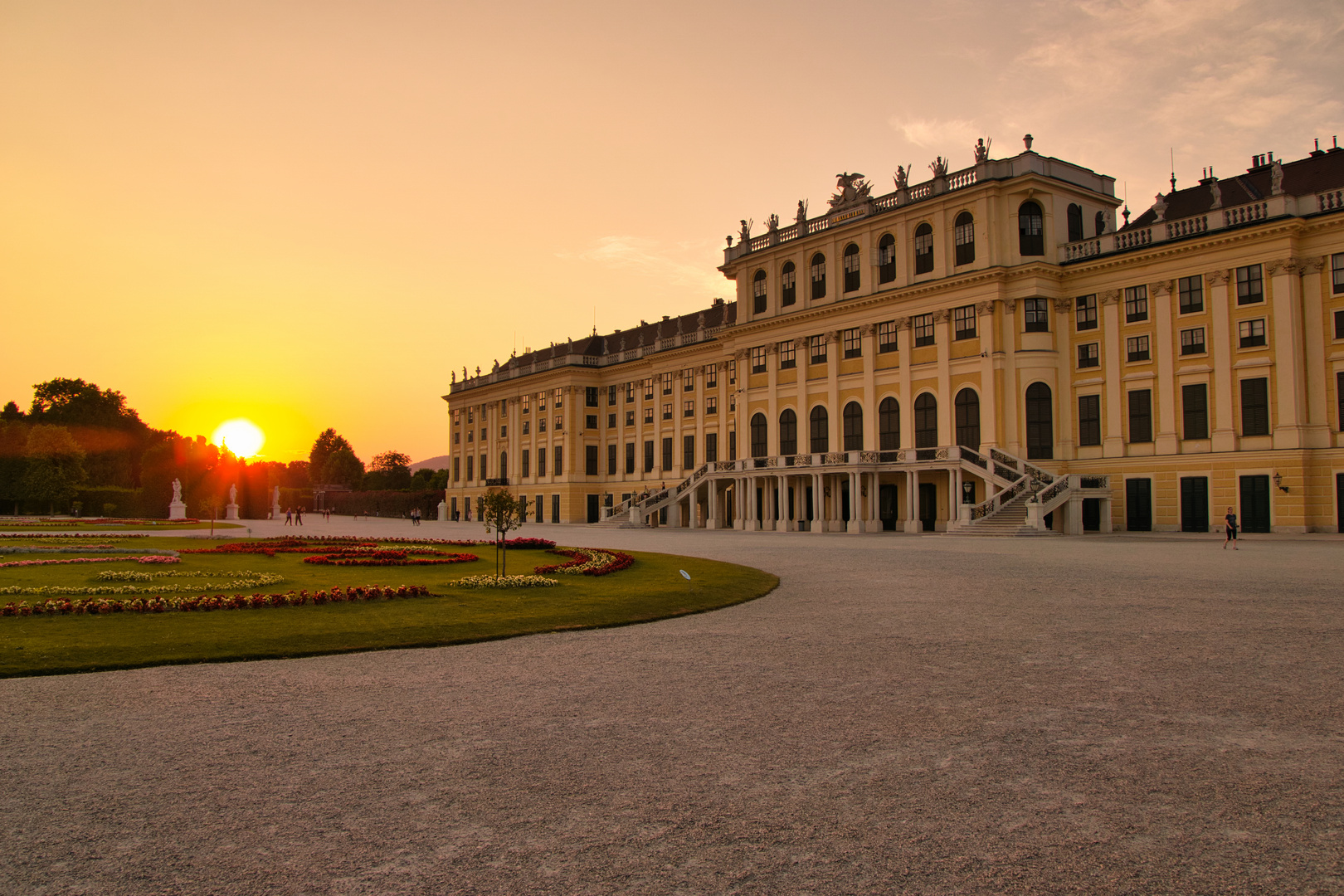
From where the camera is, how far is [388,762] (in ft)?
22.1

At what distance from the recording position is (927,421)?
53.4 metres

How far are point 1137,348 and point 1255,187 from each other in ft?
33.8

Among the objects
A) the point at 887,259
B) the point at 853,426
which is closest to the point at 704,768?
the point at 853,426

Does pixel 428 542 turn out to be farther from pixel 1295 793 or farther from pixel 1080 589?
pixel 1295 793

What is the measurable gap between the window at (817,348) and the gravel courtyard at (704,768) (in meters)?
47.9

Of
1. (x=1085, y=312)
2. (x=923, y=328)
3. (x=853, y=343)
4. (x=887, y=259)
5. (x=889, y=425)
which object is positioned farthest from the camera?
(x=853, y=343)

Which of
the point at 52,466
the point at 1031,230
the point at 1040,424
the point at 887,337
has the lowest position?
the point at 52,466

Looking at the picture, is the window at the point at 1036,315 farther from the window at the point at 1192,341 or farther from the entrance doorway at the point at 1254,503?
the entrance doorway at the point at 1254,503

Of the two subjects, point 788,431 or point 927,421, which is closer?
point 927,421

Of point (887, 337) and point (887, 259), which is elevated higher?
point (887, 259)

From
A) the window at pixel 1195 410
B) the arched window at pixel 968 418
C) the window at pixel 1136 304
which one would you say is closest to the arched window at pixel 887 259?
the arched window at pixel 968 418

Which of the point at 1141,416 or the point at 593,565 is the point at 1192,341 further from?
the point at 593,565

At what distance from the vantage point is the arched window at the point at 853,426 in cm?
5728

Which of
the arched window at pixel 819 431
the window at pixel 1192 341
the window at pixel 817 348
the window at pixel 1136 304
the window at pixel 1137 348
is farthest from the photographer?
the window at pixel 817 348
